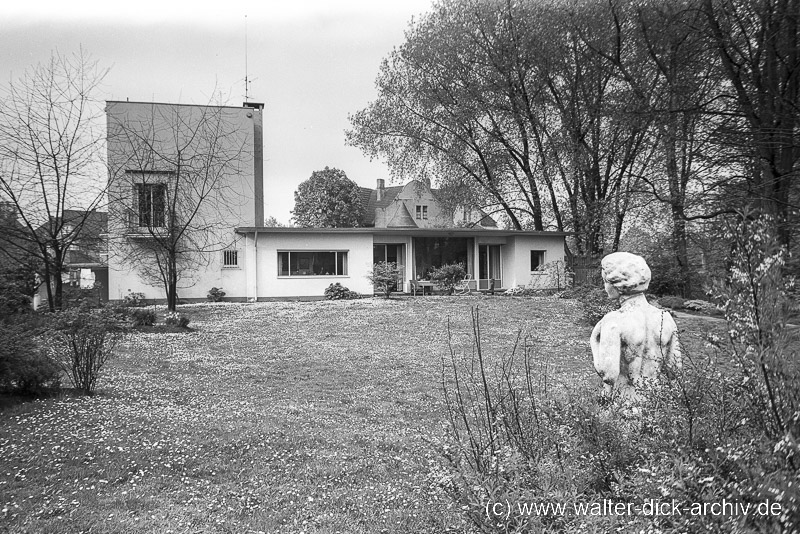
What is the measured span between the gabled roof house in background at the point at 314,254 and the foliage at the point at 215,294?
0.36m

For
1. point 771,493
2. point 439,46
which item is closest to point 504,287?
point 439,46

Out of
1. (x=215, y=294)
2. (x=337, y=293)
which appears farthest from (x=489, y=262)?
(x=215, y=294)

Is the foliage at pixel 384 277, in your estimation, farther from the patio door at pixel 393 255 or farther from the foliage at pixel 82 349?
the foliage at pixel 82 349

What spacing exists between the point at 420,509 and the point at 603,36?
16647 millimetres

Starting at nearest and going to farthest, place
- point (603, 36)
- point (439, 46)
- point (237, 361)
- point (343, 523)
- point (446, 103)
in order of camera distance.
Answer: point (343, 523) < point (237, 361) < point (603, 36) < point (439, 46) < point (446, 103)

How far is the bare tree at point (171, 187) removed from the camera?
1811 cm

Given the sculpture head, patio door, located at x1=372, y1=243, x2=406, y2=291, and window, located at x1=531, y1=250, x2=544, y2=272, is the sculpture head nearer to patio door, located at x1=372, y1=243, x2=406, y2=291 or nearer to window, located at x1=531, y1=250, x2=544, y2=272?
patio door, located at x1=372, y1=243, x2=406, y2=291

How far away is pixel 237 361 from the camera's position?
972 cm

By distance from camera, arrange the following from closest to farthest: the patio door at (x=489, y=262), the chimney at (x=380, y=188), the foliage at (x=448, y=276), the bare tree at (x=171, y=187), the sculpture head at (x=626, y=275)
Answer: the sculpture head at (x=626, y=275) < the bare tree at (x=171, y=187) < the foliage at (x=448, y=276) < the patio door at (x=489, y=262) < the chimney at (x=380, y=188)

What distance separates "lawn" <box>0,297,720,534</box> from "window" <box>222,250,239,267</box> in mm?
12368

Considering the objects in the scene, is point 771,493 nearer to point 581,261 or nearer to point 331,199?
point 581,261

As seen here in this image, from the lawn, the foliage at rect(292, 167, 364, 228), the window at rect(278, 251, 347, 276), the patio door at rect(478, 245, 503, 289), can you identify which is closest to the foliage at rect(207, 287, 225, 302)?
the window at rect(278, 251, 347, 276)

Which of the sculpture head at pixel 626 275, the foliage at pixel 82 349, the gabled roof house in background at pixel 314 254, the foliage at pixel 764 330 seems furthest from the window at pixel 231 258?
the foliage at pixel 764 330

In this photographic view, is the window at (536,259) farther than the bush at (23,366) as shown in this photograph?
Yes
